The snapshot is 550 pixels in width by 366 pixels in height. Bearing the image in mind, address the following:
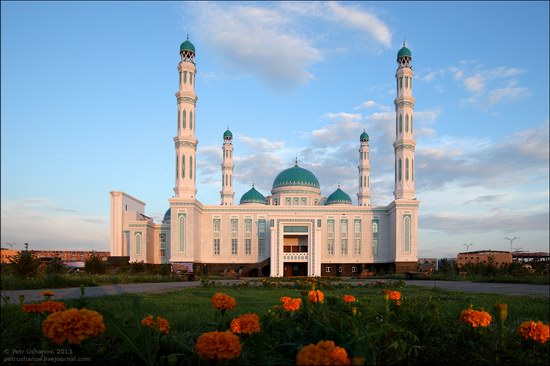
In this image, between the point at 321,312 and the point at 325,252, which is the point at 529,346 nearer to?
the point at 321,312

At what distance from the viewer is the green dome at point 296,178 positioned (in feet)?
166

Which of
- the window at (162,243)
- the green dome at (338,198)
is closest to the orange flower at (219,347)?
the green dome at (338,198)

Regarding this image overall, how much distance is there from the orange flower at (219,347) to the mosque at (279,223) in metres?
37.0

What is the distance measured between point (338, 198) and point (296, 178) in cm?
519

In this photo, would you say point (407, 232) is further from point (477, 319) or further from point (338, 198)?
point (477, 319)

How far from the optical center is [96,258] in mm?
28344

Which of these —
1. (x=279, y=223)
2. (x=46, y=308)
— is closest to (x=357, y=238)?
(x=279, y=223)

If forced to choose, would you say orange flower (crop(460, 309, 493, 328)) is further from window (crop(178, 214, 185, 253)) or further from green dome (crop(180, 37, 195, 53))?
green dome (crop(180, 37, 195, 53))

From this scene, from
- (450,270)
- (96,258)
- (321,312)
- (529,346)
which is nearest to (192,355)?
(321,312)

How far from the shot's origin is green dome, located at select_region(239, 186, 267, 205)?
50.0 meters

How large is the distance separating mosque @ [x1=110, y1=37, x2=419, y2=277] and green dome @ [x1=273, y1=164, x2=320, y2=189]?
0.39 feet

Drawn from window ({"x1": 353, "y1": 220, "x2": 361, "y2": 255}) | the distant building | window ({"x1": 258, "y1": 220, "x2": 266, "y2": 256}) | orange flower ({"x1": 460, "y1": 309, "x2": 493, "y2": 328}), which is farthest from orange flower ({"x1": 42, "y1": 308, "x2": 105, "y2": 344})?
the distant building

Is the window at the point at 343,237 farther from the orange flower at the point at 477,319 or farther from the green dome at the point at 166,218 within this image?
the orange flower at the point at 477,319

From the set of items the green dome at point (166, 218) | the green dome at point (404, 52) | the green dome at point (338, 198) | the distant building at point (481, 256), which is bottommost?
the distant building at point (481, 256)
